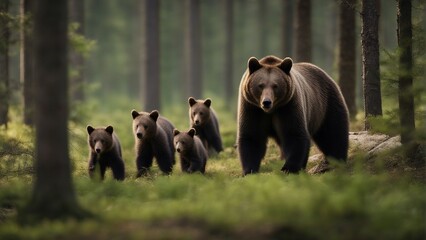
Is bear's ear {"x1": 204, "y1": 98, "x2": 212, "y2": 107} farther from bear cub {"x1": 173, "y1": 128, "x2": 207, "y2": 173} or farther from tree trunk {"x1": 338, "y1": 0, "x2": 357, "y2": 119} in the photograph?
tree trunk {"x1": 338, "y1": 0, "x2": 357, "y2": 119}

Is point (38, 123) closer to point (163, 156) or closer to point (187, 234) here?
point (187, 234)

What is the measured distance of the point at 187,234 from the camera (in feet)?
17.8

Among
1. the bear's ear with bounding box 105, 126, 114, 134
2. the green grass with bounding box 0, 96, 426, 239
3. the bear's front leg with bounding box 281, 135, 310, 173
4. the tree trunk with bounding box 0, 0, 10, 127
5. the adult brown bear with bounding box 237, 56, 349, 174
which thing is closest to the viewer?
the green grass with bounding box 0, 96, 426, 239

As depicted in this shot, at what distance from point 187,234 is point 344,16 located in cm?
1121

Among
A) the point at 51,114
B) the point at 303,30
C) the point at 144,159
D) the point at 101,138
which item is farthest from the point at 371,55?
the point at 51,114

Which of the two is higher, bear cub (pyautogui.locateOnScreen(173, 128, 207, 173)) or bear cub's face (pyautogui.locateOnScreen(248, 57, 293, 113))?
bear cub's face (pyautogui.locateOnScreen(248, 57, 293, 113))

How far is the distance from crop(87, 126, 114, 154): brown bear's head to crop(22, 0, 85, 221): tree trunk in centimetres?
451

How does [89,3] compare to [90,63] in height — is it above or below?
above

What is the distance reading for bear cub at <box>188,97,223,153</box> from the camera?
45.4 ft

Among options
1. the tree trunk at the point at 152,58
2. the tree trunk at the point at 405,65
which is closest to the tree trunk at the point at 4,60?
the tree trunk at the point at 405,65

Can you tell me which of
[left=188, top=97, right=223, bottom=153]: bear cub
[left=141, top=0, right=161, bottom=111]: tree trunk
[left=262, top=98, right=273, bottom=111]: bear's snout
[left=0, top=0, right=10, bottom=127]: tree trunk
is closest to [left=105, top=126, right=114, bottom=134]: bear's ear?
[left=0, top=0, right=10, bottom=127]: tree trunk

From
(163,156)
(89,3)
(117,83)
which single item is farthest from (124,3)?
(163,156)

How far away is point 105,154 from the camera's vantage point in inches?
448

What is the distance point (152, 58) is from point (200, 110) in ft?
35.4
